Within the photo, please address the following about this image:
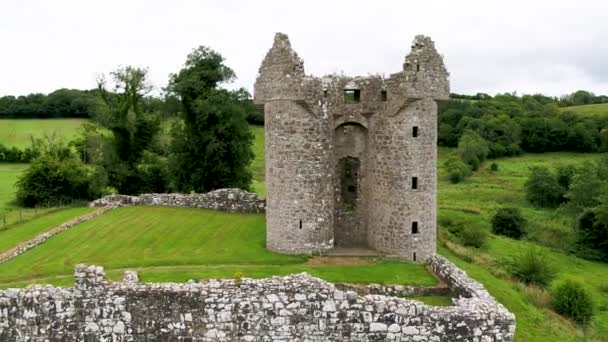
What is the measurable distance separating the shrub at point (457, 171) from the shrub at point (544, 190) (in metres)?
10.6

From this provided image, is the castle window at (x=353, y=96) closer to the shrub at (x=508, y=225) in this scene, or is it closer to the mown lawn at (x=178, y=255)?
the mown lawn at (x=178, y=255)

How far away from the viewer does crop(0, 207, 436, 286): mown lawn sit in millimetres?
20109

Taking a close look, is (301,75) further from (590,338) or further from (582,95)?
(582,95)

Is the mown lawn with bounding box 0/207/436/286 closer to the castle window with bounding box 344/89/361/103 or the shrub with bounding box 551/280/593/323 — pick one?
the shrub with bounding box 551/280/593/323

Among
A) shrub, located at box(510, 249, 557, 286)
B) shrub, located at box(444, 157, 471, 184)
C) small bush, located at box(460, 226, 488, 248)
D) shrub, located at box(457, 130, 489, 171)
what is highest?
shrub, located at box(457, 130, 489, 171)

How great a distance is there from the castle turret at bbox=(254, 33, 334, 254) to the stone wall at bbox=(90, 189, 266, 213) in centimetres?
992

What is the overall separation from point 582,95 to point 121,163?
119202mm

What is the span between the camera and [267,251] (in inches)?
917

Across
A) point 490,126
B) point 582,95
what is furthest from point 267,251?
point 582,95

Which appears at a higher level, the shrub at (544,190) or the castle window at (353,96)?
the castle window at (353,96)

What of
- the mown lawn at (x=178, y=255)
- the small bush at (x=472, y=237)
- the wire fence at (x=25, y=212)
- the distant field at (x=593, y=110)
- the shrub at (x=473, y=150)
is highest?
the distant field at (x=593, y=110)

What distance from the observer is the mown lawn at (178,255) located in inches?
792

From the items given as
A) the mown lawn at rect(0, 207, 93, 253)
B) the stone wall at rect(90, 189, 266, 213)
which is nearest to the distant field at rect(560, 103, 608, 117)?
the stone wall at rect(90, 189, 266, 213)

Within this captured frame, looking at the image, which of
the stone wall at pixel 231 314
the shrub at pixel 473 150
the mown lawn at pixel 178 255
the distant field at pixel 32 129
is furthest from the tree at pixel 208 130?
the shrub at pixel 473 150
